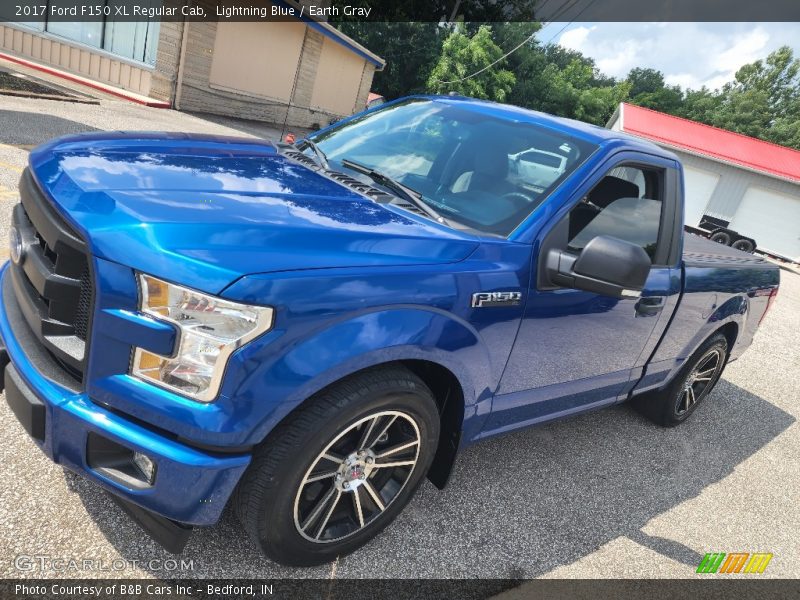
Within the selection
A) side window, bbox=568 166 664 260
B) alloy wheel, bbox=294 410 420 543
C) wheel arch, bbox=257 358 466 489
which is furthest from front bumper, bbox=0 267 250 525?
side window, bbox=568 166 664 260

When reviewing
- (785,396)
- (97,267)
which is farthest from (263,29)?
(97,267)

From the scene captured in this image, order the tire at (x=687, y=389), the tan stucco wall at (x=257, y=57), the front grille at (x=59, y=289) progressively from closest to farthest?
1. the front grille at (x=59, y=289)
2. the tire at (x=687, y=389)
3. the tan stucco wall at (x=257, y=57)

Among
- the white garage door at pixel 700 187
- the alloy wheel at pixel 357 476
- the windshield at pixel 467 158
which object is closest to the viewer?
the alloy wheel at pixel 357 476

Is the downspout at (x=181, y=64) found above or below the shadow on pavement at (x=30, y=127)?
above

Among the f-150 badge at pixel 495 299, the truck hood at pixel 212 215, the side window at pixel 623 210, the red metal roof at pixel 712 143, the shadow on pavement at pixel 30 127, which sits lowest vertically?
the shadow on pavement at pixel 30 127

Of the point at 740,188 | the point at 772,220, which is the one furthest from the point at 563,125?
the point at 772,220

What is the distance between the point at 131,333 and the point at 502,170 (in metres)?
1.88

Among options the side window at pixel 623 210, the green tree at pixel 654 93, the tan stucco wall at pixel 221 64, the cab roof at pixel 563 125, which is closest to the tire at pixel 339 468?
the side window at pixel 623 210

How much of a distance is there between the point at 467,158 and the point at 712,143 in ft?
88.3

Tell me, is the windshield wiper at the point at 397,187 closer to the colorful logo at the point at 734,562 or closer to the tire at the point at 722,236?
the colorful logo at the point at 734,562

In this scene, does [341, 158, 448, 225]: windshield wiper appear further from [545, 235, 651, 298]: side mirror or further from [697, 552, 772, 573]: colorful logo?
[697, 552, 772, 573]: colorful logo

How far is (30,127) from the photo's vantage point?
8.66m

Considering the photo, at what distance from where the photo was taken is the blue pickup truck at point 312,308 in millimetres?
1759

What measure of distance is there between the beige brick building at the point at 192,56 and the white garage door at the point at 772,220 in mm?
18229
